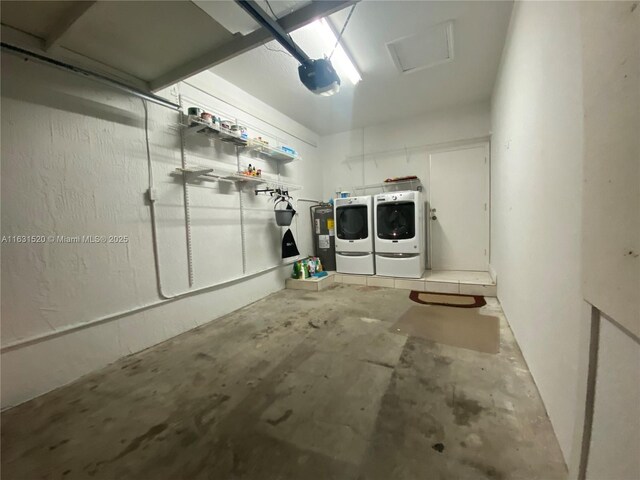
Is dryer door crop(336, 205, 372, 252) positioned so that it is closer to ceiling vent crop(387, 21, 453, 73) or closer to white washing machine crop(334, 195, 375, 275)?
white washing machine crop(334, 195, 375, 275)

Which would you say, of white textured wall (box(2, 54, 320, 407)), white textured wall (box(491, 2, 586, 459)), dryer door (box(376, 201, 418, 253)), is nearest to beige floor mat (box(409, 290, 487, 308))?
dryer door (box(376, 201, 418, 253))

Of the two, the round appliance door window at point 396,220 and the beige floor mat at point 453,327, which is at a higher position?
the round appliance door window at point 396,220

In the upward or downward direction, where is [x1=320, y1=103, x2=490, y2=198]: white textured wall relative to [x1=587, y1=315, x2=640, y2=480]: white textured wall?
upward

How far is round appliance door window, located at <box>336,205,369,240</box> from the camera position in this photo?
390 centimetres

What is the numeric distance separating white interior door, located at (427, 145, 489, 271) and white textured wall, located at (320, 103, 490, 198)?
21 centimetres

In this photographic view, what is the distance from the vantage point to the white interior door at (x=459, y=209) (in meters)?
3.77

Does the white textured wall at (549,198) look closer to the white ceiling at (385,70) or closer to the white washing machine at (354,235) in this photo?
the white ceiling at (385,70)

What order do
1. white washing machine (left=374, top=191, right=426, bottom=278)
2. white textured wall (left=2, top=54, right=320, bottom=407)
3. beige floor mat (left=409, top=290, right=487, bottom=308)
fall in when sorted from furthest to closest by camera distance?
1. white washing machine (left=374, top=191, right=426, bottom=278)
2. beige floor mat (left=409, top=290, right=487, bottom=308)
3. white textured wall (left=2, top=54, right=320, bottom=407)

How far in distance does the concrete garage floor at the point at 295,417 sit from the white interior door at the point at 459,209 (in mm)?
2070

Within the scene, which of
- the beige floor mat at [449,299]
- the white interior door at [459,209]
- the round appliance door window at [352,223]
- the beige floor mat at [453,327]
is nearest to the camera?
the beige floor mat at [453,327]

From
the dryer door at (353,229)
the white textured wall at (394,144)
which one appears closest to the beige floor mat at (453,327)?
the dryer door at (353,229)

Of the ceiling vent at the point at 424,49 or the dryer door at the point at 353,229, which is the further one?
the dryer door at the point at 353,229

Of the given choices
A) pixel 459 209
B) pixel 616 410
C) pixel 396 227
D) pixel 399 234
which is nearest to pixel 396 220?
pixel 396 227

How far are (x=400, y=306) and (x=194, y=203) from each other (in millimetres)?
2550
